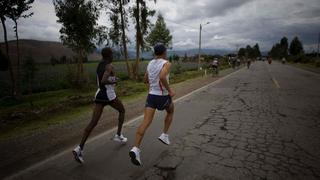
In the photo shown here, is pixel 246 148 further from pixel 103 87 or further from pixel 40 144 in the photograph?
pixel 40 144

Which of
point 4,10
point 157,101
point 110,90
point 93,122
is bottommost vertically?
point 93,122

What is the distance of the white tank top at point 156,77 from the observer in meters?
4.36

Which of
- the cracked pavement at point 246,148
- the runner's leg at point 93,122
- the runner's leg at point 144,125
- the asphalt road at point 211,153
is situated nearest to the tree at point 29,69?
the asphalt road at point 211,153

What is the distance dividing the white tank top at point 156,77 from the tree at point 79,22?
63.2 ft

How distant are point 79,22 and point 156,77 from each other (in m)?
20.8

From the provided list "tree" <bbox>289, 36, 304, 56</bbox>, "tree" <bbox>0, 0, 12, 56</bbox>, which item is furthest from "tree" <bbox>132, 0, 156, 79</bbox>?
"tree" <bbox>289, 36, 304, 56</bbox>

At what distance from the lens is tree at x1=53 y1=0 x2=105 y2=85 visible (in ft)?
75.3

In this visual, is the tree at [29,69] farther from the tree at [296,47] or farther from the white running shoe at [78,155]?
the tree at [296,47]

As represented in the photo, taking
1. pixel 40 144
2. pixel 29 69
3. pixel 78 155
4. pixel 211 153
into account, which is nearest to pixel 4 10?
pixel 29 69

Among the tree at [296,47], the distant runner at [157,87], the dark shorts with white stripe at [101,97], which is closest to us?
the distant runner at [157,87]

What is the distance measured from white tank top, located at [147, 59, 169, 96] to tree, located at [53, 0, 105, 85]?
19.3 metres

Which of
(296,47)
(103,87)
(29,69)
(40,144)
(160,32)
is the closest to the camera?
(103,87)

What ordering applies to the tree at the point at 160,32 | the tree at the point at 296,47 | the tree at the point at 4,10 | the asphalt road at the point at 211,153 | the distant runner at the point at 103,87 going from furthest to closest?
the tree at the point at 296,47
the tree at the point at 160,32
the tree at the point at 4,10
the distant runner at the point at 103,87
the asphalt road at the point at 211,153

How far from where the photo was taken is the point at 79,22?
904 inches
